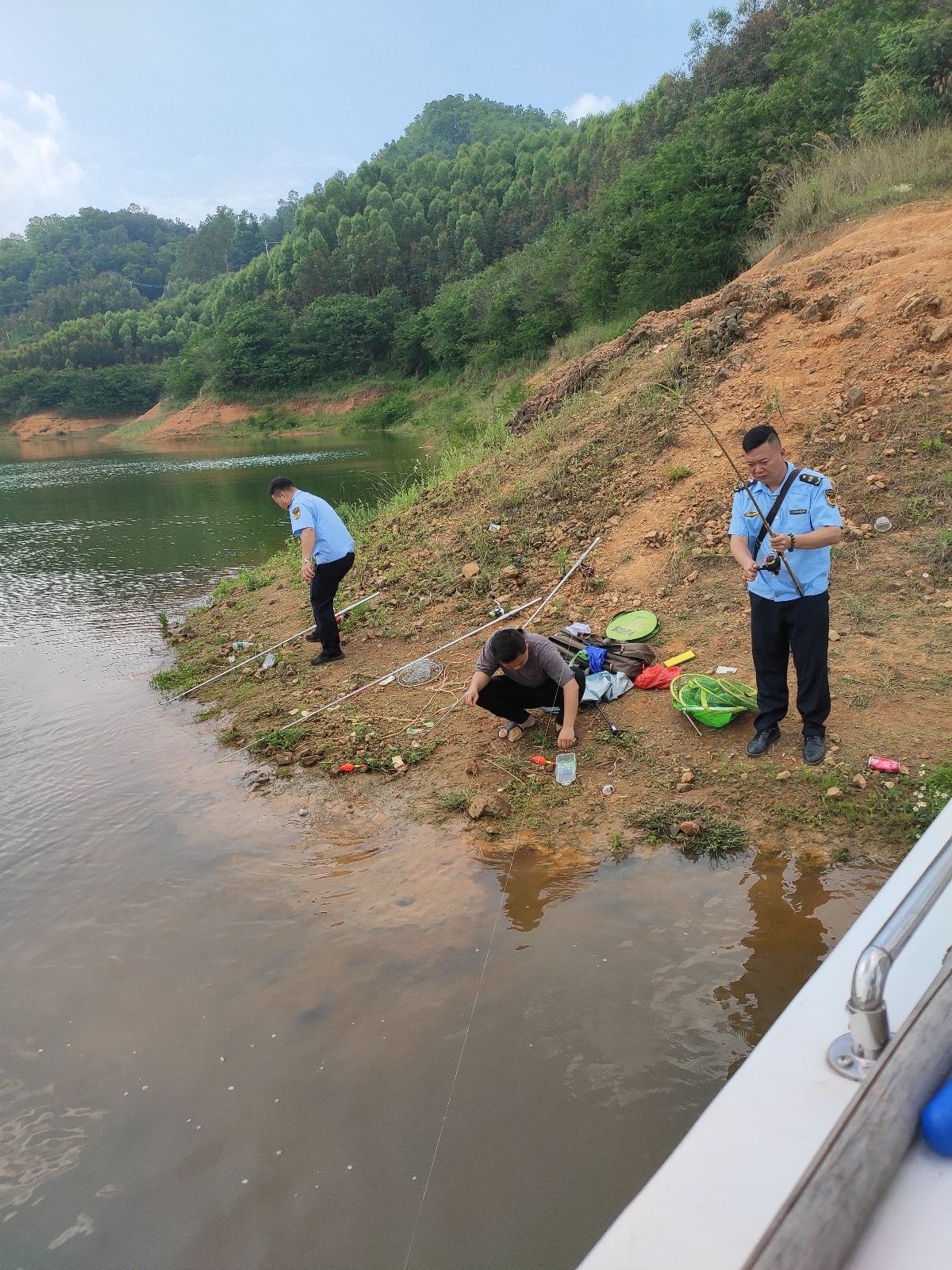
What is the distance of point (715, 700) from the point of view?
15.7 feet

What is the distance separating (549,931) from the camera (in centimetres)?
354

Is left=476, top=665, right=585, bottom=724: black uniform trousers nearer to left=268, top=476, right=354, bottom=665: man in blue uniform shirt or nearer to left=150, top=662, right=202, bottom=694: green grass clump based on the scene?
left=268, top=476, right=354, bottom=665: man in blue uniform shirt

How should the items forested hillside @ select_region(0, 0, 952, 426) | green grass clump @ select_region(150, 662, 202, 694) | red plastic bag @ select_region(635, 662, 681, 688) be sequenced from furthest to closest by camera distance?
forested hillside @ select_region(0, 0, 952, 426)
green grass clump @ select_region(150, 662, 202, 694)
red plastic bag @ select_region(635, 662, 681, 688)

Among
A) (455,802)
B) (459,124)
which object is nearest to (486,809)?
(455,802)

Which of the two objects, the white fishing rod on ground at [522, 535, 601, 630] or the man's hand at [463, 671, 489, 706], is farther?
the white fishing rod on ground at [522, 535, 601, 630]

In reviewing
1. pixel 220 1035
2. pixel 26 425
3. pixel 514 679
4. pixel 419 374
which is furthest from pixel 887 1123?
pixel 26 425

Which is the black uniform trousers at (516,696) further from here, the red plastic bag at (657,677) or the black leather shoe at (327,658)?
the black leather shoe at (327,658)

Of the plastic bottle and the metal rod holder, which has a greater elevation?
the metal rod holder

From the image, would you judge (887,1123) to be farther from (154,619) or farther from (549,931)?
(154,619)

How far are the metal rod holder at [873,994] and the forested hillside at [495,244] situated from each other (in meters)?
15.8

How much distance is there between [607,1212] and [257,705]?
5.03 m

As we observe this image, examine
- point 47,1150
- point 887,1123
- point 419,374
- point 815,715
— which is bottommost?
point 47,1150

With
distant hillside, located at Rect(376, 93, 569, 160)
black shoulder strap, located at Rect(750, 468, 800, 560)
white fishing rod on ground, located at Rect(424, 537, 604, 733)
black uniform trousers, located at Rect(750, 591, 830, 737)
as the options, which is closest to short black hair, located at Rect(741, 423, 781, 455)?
black shoulder strap, located at Rect(750, 468, 800, 560)

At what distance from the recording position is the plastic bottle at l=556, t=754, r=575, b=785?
4.62 m
